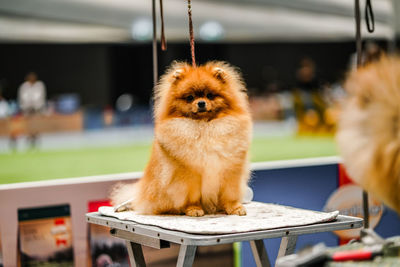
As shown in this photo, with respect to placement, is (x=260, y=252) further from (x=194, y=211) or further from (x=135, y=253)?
(x=135, y=253)

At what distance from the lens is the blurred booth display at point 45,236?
2.86 metres

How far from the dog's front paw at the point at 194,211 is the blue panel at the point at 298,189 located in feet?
3.85

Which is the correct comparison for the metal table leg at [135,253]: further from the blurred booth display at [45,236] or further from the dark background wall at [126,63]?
the dark background wall at [126,63]

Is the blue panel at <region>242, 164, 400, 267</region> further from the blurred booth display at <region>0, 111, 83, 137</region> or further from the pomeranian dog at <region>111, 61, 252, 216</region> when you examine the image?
the blurred booth display at <region>0, 111, 83, 137</region>

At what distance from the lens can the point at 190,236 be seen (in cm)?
166

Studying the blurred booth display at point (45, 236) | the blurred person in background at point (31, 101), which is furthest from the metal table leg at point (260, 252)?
the blurred person in background at point (31, 101)

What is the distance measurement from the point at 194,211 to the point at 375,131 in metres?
0.87

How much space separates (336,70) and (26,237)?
1790cm

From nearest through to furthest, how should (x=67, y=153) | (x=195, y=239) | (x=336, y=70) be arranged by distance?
(x=195, y=239), (x=67, y=153), (x=336, y=70)

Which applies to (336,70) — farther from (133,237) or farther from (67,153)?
(133,237)

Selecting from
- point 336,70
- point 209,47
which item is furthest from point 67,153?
point 336,70

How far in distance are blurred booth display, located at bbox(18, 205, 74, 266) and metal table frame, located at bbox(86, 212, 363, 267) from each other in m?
0.79

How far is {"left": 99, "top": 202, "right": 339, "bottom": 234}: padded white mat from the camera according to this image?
1.75 m

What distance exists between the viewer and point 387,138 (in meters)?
1.36
